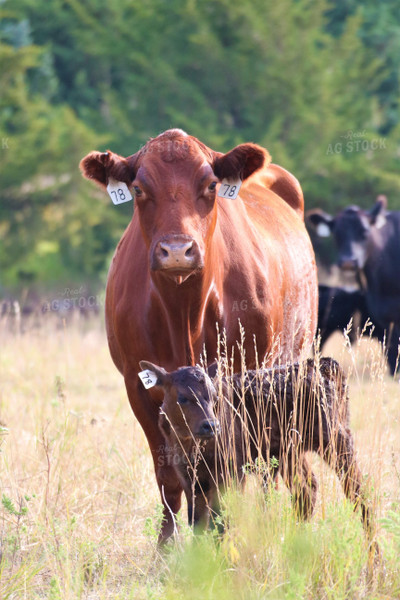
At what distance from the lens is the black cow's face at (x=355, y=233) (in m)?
11.9

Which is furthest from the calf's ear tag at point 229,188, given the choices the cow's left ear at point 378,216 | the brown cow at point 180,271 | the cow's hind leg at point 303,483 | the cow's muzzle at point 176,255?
the cow's left ear at point 378,216

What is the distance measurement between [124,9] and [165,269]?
19.6 m

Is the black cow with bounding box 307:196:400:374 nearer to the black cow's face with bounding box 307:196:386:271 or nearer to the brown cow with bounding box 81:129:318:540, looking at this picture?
the black cow's face with bounding box 307:196:386:271

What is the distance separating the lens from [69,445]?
5926 mm

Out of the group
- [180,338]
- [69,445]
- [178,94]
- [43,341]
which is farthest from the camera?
[178,94]

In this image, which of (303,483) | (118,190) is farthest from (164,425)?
(118,190)

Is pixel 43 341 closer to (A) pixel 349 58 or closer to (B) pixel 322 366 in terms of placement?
(B) pixel 322 366

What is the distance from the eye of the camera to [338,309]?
11203 millimetres

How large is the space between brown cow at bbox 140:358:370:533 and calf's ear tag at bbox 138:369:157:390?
1 centimetres

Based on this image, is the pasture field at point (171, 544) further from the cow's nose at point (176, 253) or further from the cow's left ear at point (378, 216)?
the cow's left ear at point (378, 216)

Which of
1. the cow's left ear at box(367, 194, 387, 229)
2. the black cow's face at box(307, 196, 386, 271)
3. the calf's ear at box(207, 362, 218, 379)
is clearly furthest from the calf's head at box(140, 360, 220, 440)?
the cow's left ear at box(367, 194, 387, 229)

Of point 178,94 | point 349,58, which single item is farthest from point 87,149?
point 349,58

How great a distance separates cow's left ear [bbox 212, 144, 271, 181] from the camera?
16.2ft

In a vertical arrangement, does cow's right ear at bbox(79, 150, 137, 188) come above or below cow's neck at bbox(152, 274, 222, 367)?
above
